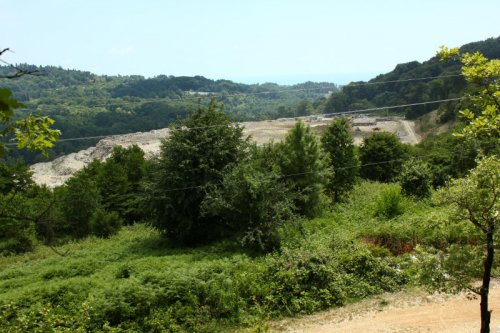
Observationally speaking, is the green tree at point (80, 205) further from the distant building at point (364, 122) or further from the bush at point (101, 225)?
the distant building at point (364, 122)

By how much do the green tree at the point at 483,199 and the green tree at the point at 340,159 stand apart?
686 inches

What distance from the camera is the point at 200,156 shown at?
1928cm

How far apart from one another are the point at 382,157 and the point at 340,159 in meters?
10.9

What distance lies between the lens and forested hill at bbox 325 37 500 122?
8062cm

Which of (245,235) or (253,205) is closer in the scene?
(253,205)

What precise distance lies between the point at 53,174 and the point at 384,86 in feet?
260

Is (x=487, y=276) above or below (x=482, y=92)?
below

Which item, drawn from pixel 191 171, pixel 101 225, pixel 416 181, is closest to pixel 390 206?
pixel 416 181

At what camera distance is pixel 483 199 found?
7.38 m

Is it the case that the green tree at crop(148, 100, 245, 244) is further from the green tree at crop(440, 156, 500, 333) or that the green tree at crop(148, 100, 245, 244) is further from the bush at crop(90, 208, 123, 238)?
the green tree at crop(440, 156, 500, 333)

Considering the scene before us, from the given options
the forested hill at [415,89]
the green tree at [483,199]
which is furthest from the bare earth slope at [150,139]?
the green tree at [483,199]

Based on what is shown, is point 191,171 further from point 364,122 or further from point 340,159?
point 364,122

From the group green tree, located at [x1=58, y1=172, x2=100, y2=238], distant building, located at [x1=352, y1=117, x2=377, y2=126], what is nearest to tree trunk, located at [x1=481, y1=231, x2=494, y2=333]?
green tree, located at [x1=58, y1=172, x2=100, y2=238]

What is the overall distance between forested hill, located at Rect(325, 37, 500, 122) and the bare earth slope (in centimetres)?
601
